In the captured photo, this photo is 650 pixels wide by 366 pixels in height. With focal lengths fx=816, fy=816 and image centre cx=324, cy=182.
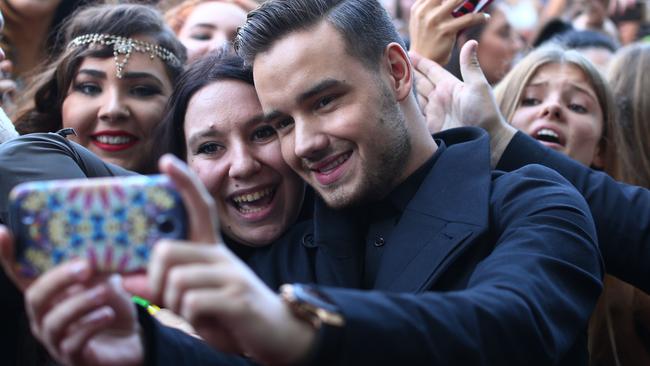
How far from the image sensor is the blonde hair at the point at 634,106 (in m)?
3.78

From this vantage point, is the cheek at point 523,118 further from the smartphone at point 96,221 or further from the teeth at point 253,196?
the smartphone at point 96,221

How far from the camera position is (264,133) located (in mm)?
2934

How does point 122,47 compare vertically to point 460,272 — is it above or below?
→ above

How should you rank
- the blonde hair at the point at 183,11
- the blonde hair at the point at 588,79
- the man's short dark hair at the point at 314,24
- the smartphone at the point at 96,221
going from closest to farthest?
the smartphone at the point at 96,221, the man's short dark hair at the point at 314,24, the blonde hair at the point at 588,79, the blonde hair at the point at 183,11

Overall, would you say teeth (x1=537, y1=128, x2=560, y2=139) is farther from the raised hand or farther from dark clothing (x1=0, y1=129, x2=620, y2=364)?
the raised hand

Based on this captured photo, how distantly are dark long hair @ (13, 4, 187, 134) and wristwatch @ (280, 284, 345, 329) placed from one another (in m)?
2.37

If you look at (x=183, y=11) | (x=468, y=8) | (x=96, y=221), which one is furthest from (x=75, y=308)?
(x=183, y=11)

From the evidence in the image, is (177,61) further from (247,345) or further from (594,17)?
(594,17)

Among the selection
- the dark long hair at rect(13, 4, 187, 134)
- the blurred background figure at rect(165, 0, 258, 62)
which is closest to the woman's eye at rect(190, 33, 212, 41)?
Result: the blurred background figure at rect(165, 0, 258, 62)

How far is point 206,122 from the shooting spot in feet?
9.59

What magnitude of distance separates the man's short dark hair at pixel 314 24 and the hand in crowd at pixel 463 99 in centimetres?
55

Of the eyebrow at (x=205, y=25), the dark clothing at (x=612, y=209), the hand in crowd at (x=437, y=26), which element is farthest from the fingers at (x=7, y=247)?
the eyebrow at (x=205, y=25)

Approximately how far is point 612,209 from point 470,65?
2.70ft

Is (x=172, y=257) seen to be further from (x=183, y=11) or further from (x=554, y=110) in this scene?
(x=183, y=11)
